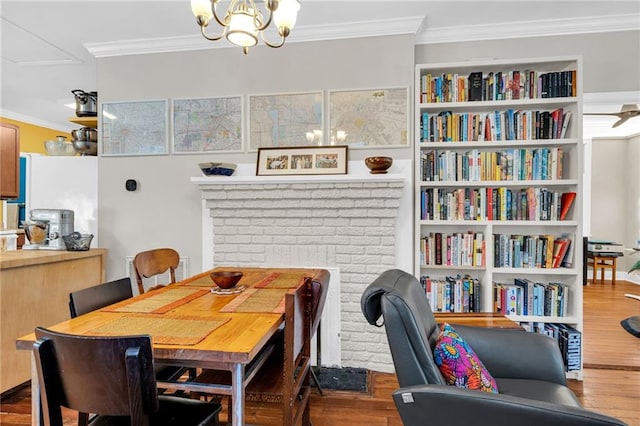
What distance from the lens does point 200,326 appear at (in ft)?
4.51

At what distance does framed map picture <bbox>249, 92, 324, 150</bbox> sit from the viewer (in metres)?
2.87

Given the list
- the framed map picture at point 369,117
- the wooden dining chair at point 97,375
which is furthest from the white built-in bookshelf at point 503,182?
the wooden dining chair at point 97,375

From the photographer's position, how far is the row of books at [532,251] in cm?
263

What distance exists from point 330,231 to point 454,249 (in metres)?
0.95

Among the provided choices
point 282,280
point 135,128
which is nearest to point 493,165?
point 282,280

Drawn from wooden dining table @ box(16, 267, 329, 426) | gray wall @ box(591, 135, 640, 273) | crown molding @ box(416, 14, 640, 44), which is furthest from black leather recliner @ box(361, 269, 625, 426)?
gray wall @ box(591, 135, 640, 273)

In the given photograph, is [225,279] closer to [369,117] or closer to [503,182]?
[369,117]

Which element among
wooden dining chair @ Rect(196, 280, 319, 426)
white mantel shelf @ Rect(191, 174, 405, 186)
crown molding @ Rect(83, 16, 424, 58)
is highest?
crown molding @ Rect(83, 16, 424, 58)

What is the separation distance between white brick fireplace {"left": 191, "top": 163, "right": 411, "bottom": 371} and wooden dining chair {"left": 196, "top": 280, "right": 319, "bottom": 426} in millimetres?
890

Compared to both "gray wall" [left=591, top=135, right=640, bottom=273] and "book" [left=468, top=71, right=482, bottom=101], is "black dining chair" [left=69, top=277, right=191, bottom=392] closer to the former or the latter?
"book" [left=468, top=71, right=482, bottom=101]

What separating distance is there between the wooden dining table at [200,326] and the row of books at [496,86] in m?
1.72

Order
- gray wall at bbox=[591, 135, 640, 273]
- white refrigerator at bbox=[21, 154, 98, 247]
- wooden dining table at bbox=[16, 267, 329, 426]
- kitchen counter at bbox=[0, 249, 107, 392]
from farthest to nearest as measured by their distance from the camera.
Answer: gray wall at bbox=[591, 135, 640, 273] → white refrigerator at bbox=[21, 154, 98, 247] → kitchen counter at bbox=[0, 249, 107, 392] → wooden dining table at bbox=[16, 267, 329, 426]

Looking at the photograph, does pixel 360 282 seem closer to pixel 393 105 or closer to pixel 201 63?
pixel 393 105

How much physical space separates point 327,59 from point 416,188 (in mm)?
1243
